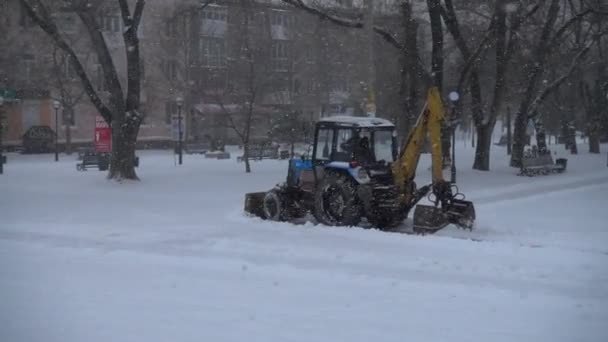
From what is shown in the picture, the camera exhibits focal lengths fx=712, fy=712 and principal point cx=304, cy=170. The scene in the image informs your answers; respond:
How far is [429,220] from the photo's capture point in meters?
14.5

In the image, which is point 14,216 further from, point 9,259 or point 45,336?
point 45,336

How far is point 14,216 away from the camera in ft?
56.7

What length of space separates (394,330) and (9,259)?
7288mm

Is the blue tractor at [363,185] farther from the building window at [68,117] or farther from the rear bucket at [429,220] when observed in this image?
the building window at [68,117]

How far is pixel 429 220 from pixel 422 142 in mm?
1778

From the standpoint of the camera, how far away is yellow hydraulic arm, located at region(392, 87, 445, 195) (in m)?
14.8

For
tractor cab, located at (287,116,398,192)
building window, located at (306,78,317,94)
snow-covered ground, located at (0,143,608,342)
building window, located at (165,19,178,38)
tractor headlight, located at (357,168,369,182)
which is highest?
building window, located at (165,19,178,38)

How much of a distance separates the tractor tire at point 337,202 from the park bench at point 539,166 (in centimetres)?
1709

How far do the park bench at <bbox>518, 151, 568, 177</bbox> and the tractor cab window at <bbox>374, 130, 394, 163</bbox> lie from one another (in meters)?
15.9

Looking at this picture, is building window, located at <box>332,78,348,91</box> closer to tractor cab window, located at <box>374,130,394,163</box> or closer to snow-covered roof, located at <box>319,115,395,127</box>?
tractor cab window, located at <box>374,130,394,163</box>

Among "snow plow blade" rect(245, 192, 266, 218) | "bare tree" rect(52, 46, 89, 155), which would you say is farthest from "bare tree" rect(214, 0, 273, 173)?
"bare tree" rect(52, 46, 89, 155)

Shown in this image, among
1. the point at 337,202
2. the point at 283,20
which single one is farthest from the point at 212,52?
the point at 337,202

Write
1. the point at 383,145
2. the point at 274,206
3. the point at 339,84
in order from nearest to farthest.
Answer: the point at 383,145
the point at 274,206
the point at 339,84

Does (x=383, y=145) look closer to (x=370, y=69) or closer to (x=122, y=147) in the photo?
(x=370, y=69)
